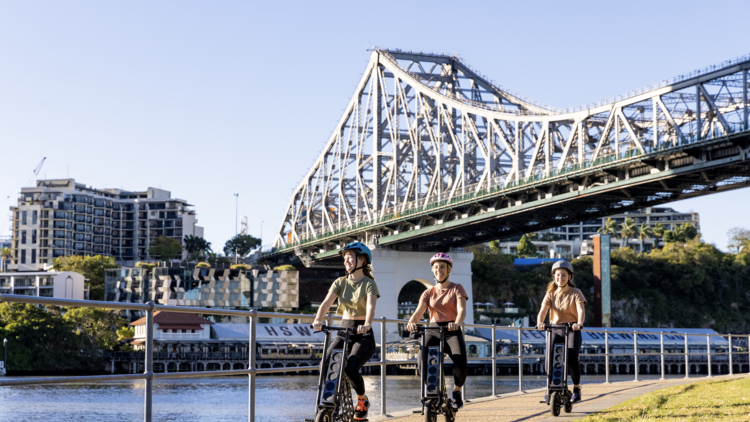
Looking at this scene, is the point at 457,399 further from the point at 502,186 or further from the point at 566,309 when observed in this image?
the point at 502,186

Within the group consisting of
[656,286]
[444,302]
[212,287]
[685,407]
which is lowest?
[685,407]

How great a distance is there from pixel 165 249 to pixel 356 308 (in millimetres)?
137302

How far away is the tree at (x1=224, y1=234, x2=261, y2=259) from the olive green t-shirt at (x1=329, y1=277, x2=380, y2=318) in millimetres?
134702

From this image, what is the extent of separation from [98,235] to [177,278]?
67202 millimetres

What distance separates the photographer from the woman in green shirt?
853 cm

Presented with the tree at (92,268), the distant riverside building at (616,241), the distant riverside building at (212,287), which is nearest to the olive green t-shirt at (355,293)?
the distant riverside building at (212,287)

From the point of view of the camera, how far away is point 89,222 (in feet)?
507

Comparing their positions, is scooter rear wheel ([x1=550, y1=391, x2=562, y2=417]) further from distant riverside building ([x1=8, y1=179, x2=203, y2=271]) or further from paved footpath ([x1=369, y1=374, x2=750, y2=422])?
distant riverside building ([x1=8, y1=179, x2=203, y2=271])

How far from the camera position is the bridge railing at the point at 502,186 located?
1700 inches

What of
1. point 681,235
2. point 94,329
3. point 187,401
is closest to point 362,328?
point 187,401

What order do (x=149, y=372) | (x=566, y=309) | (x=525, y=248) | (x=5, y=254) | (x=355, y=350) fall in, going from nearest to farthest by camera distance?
(x=149, y=372)
(x=355, y=350)
(x=566, y=309)
(x=525, y=248)
(x=5, y=254)

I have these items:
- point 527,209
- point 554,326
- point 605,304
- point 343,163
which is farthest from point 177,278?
point 554,326

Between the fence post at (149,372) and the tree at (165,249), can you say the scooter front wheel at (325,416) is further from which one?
the tree at (165,249)

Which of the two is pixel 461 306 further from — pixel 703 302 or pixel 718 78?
pixel 703 302
